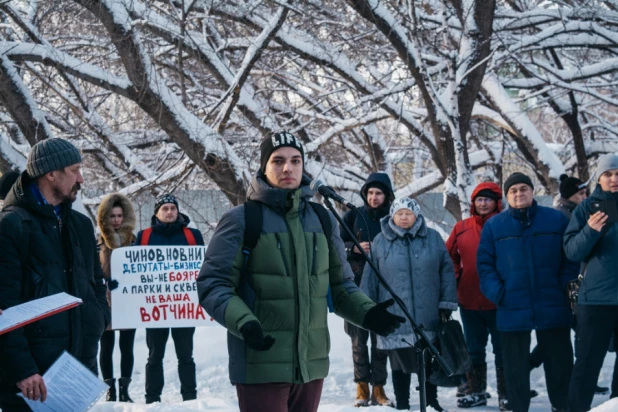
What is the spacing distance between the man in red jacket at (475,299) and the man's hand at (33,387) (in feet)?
15.7

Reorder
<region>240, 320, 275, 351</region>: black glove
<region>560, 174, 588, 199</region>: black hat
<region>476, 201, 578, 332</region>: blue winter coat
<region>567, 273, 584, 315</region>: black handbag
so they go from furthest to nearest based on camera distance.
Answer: <region>560, 174, 588, 199</region>: black hat < <region>476, 201, 578, 332</region>: blue winter coat < <region>567, 273, 584, 315</region>: black handbag < <region>240, 320, 275, 351</region>: black glove

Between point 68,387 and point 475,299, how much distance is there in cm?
463

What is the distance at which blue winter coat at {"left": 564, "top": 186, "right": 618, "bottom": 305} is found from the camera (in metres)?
6.20

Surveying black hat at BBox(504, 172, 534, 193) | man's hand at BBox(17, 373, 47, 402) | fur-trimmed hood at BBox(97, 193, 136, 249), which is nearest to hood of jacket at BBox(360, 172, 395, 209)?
black hat at BBox(504, 172, 534, 193)

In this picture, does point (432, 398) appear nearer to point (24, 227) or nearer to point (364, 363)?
point (364, 363)

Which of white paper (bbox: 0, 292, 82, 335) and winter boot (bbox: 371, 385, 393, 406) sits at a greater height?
white paper (bbox: 0, 292, 82, 335)

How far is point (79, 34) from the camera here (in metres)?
11.8

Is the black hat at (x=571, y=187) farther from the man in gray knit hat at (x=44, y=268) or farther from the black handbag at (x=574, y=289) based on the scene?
the man in gray knit hat at (x=44, y=268)

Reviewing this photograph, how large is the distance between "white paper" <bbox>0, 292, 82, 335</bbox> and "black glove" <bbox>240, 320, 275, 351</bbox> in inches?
32.0

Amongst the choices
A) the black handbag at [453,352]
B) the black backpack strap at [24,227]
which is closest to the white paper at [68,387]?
the black backpack strap at [24,227]

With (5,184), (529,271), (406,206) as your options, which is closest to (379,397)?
(406,206)

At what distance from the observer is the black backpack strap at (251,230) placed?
373 centimetres

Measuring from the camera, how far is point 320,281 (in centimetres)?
386

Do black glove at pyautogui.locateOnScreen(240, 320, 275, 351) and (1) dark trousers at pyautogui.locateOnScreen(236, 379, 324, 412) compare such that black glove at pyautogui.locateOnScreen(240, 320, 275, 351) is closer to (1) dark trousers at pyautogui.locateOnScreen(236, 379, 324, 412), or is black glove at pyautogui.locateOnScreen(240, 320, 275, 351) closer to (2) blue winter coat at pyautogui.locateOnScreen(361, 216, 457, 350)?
(1) dark trousers at pyautogui.locateOnScreen(236, 379, 324, 412)
